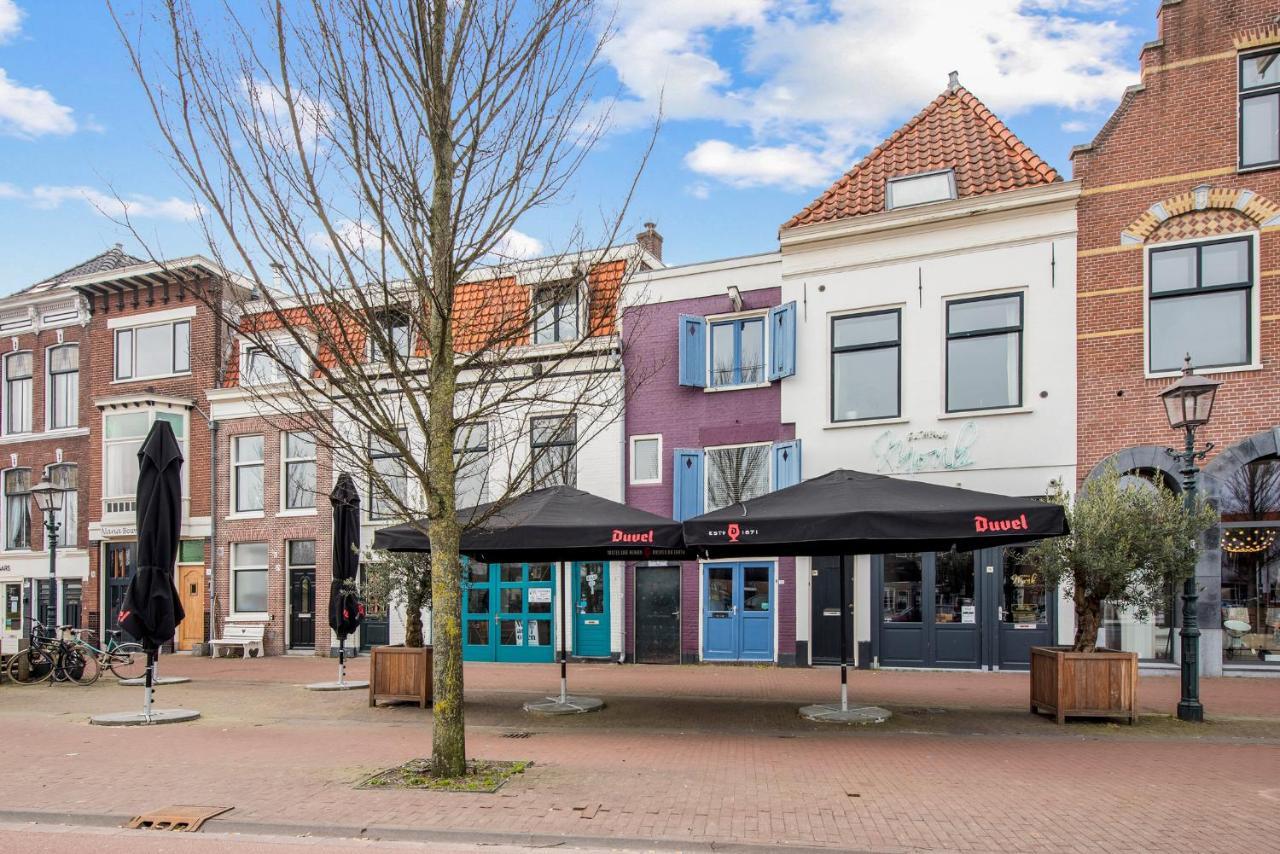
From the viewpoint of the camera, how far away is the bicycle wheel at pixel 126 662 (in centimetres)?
1692

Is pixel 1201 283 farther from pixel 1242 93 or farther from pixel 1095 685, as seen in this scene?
pixel 1095 685

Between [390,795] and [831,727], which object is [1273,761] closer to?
[831,727]

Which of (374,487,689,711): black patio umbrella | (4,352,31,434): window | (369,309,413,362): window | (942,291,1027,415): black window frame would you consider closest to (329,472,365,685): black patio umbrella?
(374,487,689,711): black patio umbrella

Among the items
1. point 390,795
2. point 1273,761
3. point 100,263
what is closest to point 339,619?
point 390,795

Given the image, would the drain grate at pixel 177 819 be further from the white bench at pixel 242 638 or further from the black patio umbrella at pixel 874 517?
the white bench at pixel 242 638

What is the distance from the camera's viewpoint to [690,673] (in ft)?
54.0

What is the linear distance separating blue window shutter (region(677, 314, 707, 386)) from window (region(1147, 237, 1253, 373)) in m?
7.51

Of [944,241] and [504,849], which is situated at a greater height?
[944,241]

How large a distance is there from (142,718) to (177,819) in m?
5.17

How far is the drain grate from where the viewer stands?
22.2ft

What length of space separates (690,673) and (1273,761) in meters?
9.30

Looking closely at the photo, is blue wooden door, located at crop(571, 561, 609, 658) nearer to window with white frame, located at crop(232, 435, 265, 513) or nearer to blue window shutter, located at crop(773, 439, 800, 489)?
blue window shutter, located at crop(773, 439, 800, 489)

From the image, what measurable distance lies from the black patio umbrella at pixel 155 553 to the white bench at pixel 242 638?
33.7ft

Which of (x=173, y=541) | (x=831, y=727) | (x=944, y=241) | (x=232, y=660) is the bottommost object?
(x=232, y=660)
